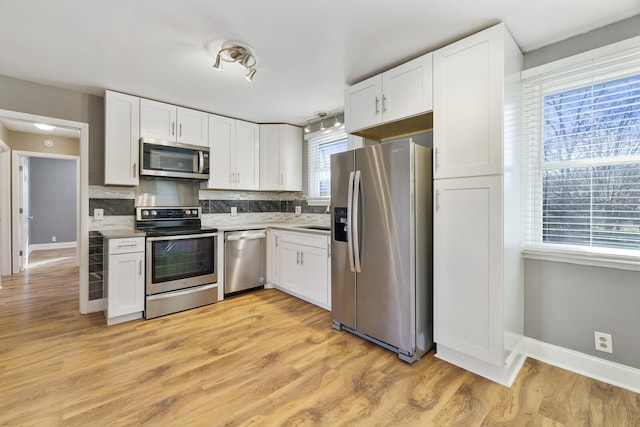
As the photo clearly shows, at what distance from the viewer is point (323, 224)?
4.02 metres

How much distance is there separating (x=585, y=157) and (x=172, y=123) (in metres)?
3.88

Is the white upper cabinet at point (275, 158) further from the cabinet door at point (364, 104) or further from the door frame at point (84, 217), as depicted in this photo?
the door frame at point (84, 217)

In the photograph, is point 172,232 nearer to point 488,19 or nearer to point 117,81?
point 117,81

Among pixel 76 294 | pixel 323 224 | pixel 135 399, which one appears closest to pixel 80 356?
pixel 135 399

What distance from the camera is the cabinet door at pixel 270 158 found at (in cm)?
420

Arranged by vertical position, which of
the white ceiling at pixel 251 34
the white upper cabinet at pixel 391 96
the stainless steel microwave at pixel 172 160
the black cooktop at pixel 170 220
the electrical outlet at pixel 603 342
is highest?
the white ceiling at pixel 251 34

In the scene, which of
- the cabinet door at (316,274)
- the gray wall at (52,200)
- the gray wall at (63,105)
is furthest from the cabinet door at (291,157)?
the gray wall at (52,200)

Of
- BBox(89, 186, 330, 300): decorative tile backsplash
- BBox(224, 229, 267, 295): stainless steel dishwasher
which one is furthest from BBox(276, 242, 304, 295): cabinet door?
BBox(89, 186, 330, 300): decorative tile backsplash

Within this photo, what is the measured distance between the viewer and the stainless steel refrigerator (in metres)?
2.16

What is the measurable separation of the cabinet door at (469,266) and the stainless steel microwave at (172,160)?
2.72 meters

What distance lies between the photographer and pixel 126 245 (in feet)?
9.29

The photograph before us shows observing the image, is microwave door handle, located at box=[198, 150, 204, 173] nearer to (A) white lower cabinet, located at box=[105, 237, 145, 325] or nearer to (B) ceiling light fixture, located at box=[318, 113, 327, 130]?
(A) white lower cabinet, located at box=[105, 237, 145, 325]

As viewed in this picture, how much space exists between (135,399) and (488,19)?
3.25 meters

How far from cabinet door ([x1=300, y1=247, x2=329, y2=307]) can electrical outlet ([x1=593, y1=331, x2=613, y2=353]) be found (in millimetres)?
2153
